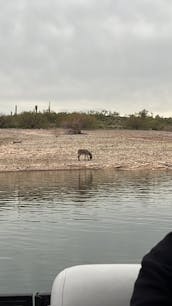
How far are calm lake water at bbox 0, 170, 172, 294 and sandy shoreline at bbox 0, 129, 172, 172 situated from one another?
752cm

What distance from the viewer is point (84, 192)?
21469mm

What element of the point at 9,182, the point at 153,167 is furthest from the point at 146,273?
the point at 153,167

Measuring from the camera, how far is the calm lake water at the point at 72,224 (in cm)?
946

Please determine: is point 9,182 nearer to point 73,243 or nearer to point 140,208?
point 140,208

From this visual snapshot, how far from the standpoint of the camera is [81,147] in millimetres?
39094

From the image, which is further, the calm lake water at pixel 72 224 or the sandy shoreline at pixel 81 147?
the sandy shoreline at pixel 81 147

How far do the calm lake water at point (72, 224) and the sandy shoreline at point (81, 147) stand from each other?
7.52m

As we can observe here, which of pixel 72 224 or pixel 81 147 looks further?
pixel 81 147

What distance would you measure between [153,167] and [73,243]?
22.3 metres

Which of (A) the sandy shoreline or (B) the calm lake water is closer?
(B) the calm lake water

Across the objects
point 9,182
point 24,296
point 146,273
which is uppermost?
point 146,273

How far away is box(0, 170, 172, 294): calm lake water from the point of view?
946 cm

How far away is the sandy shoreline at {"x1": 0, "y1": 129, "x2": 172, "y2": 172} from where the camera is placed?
110ft

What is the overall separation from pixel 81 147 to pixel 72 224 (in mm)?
25530
